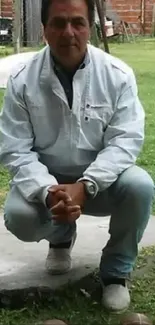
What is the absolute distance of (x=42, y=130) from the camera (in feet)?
8.90

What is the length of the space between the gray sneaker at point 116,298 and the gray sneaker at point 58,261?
0.23 meters

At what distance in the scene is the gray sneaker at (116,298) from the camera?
107 inches

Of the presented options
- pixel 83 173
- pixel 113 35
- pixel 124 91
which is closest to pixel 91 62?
pixel 124 91

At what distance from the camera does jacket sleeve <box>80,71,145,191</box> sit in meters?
2.59

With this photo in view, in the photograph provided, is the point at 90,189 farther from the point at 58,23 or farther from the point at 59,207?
the point at 58,23

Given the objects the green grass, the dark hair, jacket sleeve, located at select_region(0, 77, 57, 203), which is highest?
the dark hair

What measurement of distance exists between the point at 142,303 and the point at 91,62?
0.88m

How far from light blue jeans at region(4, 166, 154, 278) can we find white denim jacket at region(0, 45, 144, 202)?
6 cm

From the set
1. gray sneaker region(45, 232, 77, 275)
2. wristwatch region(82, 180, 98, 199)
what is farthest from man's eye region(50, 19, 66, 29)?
gray sneaker region(45, 232, 77, 275)

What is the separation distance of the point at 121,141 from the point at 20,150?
1.15 feet

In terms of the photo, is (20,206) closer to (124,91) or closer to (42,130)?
(42,130)

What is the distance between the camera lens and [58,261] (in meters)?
2.94

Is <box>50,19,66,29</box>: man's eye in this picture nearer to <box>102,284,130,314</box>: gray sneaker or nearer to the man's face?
the man's face

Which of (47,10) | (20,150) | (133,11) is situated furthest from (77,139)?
(133,11)
